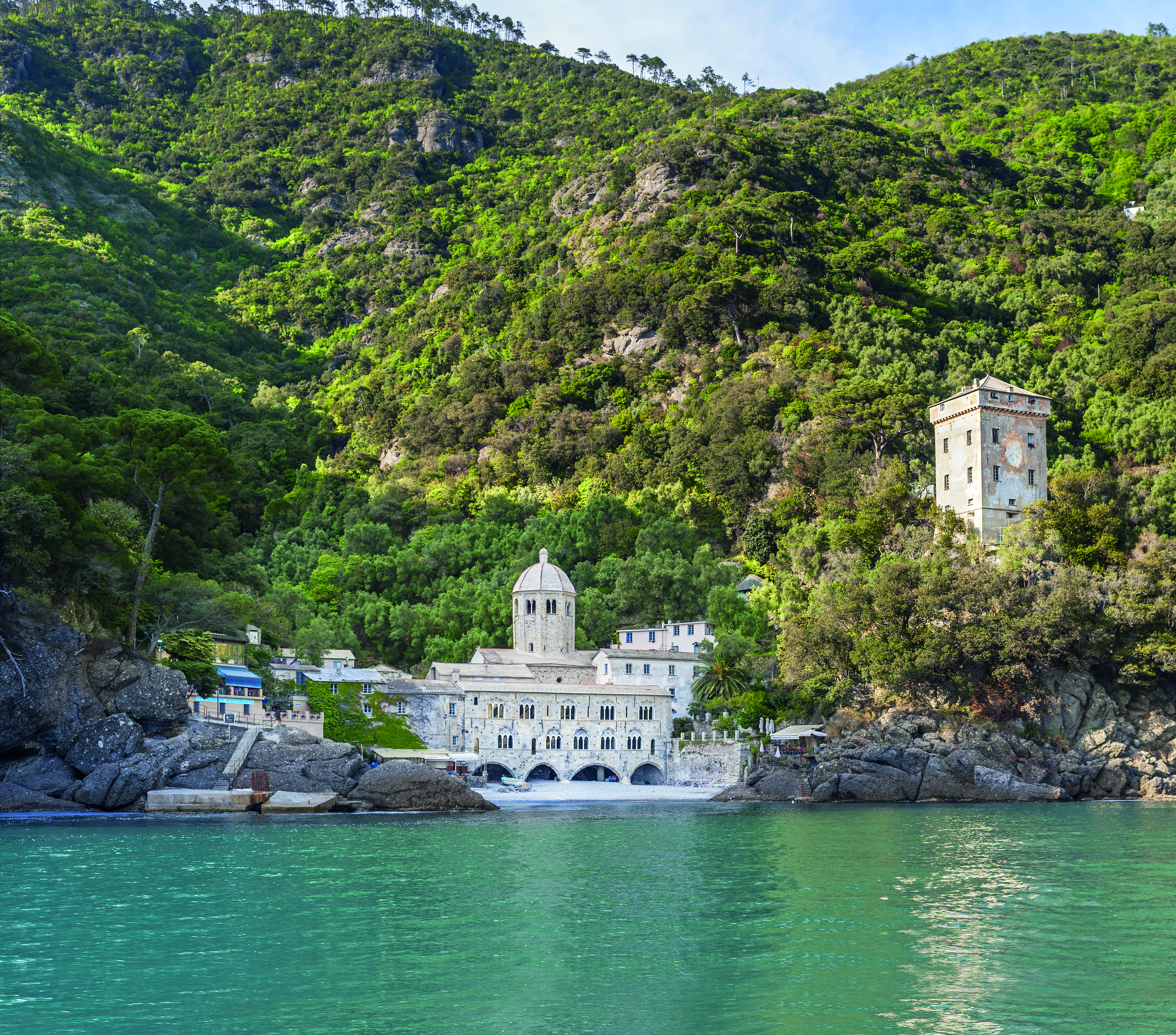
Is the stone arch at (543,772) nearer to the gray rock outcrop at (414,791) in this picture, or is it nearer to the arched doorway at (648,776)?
the arched doorway at (648,776)

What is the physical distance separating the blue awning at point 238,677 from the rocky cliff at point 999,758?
21964 mm

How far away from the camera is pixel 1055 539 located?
60.0 metres

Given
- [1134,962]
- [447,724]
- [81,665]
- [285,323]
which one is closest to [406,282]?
[285,323]

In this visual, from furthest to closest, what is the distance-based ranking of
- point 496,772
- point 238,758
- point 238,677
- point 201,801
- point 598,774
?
point 598,774 < point 496,772 < point 238,677 < point 238,758 < point 201,801

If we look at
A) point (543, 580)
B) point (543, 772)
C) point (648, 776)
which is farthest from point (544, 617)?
point (648, 776)

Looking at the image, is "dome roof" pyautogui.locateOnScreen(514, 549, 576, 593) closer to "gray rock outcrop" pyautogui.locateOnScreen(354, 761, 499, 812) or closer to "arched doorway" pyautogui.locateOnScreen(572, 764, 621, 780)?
"arched doorway" pyautogui.locateOnScreen(572, 764, 621, 780)

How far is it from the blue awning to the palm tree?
23020mm

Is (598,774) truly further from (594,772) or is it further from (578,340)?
(578,340)

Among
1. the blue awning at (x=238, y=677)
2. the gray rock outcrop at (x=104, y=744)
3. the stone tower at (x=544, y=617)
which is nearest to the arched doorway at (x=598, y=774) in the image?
the stone tower at (x=544, y=617)

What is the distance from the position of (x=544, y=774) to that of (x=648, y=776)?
228 inches

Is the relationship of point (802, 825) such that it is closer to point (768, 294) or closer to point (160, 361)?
point (768, 294)

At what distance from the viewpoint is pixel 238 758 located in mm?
44500

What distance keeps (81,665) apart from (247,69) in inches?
5224

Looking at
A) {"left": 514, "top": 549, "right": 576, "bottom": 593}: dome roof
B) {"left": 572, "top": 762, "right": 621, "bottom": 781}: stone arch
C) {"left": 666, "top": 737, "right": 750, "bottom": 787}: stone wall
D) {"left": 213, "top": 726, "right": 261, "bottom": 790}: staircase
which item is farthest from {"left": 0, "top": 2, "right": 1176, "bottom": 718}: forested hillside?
{"left": 572, "top": 762, "right": 621, "bottom": 781}: stone arch
